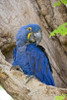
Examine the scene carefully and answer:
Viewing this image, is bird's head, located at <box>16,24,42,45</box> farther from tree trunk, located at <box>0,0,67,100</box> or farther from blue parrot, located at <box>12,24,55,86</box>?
tree trunk, located at <box>0,0,67,100</box>

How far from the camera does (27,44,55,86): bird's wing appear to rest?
10.2 feet

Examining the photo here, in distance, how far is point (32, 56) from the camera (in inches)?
124

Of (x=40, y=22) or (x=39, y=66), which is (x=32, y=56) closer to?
(x=39, y=66)

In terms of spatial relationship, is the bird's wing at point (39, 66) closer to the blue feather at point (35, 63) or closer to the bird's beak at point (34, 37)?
the blue feather at point (35, 63)

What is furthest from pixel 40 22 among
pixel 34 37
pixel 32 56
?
pixel 32 56

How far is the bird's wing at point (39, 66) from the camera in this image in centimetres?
312

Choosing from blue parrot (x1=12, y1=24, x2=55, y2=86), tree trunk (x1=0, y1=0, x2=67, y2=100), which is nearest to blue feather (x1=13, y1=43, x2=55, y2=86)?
blue parrot (x1=12, y1=24, x2=55, y2=86)

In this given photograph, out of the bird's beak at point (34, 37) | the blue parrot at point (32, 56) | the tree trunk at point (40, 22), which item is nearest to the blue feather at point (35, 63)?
A: the blue parrot at point (32, 56)

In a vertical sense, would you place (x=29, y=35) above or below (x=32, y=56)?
above

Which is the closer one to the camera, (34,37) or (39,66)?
(39,66)

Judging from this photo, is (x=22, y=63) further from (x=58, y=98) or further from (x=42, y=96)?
(x=58, y=98)

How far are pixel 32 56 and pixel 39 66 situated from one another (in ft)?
0.71

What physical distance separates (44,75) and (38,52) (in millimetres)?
427

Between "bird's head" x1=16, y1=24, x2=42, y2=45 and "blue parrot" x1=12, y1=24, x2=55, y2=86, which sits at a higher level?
"bird's head" x1=16, y1=24, x2=42, y2=45
